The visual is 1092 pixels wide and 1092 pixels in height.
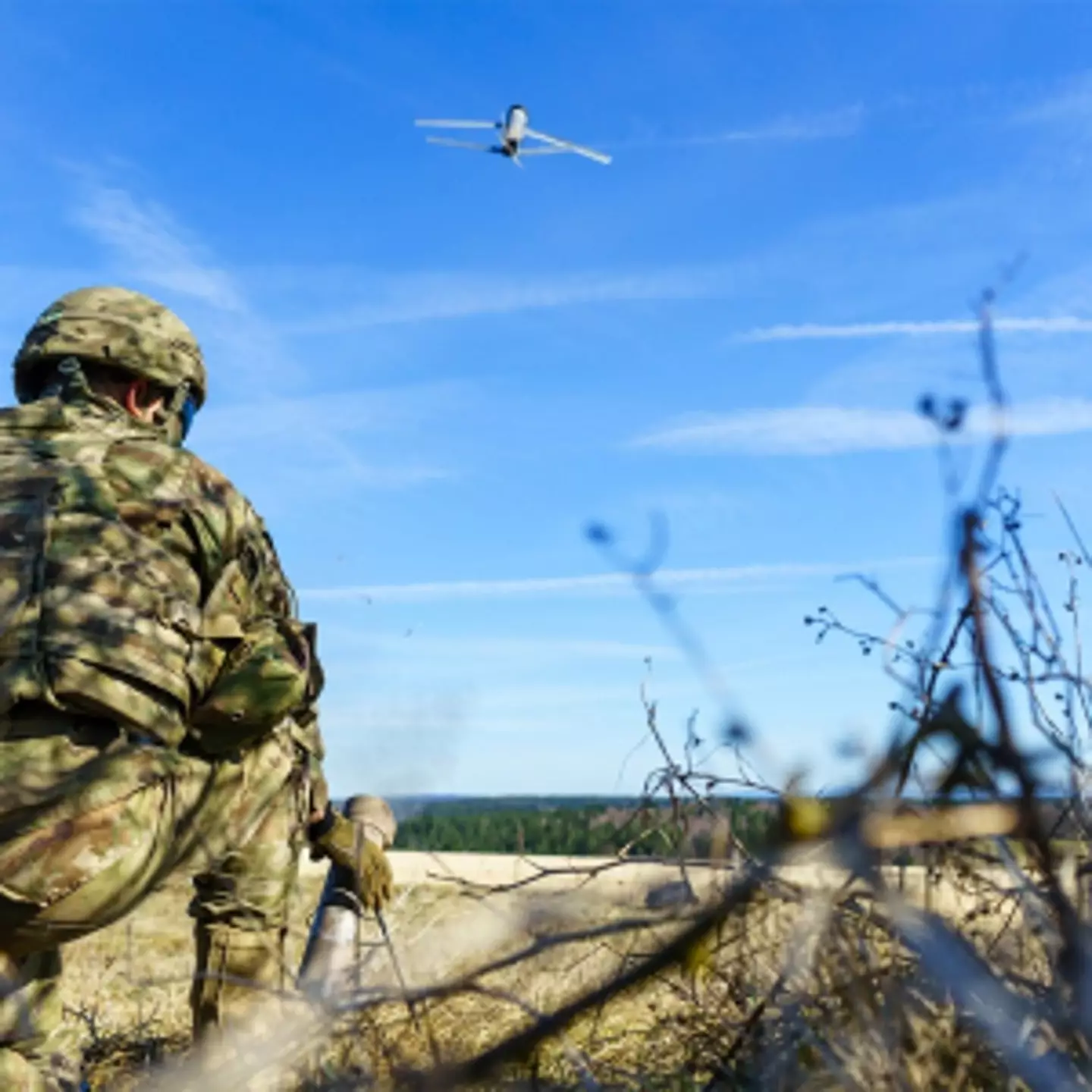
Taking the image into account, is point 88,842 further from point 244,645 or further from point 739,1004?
point 739,1004

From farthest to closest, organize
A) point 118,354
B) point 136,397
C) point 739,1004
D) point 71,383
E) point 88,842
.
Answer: point 136,397, point 118,354, point 71,383, point 88,842, point 739,1004

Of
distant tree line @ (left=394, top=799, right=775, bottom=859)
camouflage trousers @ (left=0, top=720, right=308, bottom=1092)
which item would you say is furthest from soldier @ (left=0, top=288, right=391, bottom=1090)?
distant tree line @ (left=394, top=799, right=775, bottom=859)

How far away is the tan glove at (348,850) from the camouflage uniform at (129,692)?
74 mm

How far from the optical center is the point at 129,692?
371 centimetres

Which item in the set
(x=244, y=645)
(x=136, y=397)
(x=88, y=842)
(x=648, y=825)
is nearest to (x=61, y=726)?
(x=88, y=842)

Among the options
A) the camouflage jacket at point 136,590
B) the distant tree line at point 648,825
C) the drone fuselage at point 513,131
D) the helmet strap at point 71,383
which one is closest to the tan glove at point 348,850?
the camouflage jacket at point 136,590

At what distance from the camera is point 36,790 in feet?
11.6

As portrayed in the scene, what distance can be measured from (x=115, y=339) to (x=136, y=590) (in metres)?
1.23

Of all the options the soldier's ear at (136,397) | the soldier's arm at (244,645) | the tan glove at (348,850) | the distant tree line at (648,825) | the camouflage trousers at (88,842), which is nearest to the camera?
the distant tree line at (648,825)

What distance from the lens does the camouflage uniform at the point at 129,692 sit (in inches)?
141

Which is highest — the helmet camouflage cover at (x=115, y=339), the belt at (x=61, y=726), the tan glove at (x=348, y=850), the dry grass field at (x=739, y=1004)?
the helmet camouflage cover at (x=115, y=339)

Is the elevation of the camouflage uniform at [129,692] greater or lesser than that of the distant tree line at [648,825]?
greater

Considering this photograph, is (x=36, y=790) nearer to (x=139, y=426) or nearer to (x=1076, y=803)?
(x=139, y=426)

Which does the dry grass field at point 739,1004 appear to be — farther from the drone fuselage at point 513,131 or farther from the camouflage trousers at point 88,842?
the drone fuselage at point 513,131
